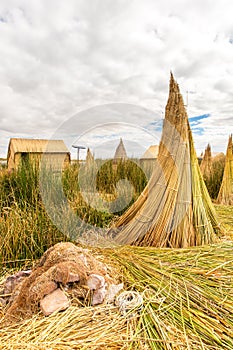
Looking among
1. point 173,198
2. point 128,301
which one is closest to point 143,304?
point 128,301

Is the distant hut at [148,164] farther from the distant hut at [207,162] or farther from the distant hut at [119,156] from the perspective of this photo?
the distant hut at [207,162]

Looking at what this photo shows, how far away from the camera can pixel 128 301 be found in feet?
5.50

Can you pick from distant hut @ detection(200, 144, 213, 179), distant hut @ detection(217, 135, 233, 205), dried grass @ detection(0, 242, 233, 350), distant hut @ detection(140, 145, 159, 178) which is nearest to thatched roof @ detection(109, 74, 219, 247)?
dried grass @ detection(0, 242, 233, 350)

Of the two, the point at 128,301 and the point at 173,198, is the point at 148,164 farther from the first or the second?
the point at 128,301

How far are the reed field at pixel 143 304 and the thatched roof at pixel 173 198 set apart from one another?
224mm

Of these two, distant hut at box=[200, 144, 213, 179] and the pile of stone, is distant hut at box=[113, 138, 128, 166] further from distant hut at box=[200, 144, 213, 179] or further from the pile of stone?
the pile of stone

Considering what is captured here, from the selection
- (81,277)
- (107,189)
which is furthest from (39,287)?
(107,189)

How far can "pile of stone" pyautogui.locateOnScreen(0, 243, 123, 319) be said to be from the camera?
5.53ft

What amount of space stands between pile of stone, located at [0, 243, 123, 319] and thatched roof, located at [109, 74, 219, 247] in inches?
37.4

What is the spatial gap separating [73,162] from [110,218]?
250 cm

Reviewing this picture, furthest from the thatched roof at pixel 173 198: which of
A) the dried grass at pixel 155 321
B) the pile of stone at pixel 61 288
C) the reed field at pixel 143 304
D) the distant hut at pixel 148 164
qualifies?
the distant hut at pixel 148 164

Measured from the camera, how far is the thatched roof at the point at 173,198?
2730 millimetres

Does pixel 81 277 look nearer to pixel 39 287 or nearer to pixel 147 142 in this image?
pixel 39 287

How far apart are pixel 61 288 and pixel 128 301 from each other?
0.43 meters
